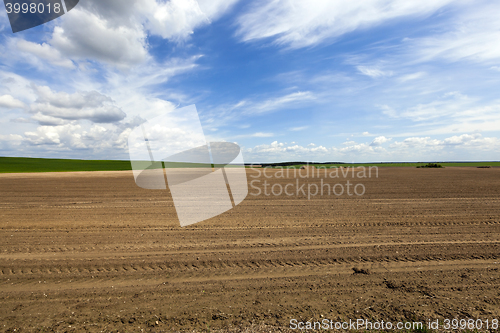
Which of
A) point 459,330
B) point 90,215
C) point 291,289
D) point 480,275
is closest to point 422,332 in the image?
point 459,330

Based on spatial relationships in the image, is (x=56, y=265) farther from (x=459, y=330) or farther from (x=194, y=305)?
(x=459, y=330)

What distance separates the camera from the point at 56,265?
5594 mm

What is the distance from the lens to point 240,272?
17.1 feet

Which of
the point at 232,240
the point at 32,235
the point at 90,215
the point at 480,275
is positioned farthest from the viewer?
the point at 90,215

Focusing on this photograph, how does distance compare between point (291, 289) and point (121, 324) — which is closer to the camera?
point (121, 324)

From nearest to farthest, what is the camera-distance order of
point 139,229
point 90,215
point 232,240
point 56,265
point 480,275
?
point 480,275 → point 56,265 → point 232,240 → point 139,229 → point 90,215

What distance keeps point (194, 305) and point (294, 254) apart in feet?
9.84

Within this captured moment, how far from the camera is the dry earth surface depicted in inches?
153

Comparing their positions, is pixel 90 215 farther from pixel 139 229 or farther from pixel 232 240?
pixel 232 240

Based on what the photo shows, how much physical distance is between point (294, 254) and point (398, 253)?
275 cm

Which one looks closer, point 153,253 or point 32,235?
point 153,253

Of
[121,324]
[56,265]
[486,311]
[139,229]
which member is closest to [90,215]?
[139,229]

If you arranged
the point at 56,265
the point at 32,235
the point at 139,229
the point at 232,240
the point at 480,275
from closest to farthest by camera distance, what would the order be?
the point at 480,275 → the point at 56,265 → the point at 232,240 → the point at 32,235 → the point at 139,229

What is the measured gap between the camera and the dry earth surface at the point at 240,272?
3.88m
